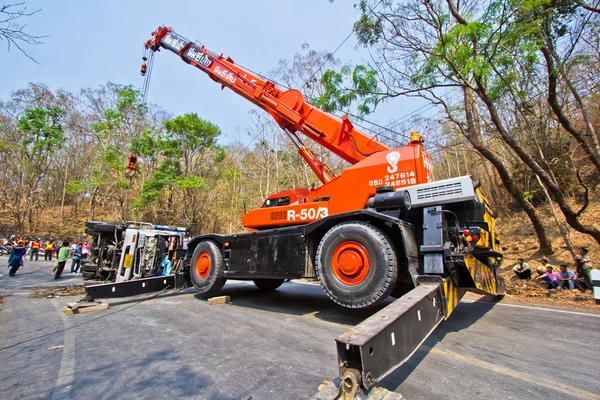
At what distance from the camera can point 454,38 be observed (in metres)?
7.27

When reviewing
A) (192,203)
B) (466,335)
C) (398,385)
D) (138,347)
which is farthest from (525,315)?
(192,203)

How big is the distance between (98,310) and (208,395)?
188 inches

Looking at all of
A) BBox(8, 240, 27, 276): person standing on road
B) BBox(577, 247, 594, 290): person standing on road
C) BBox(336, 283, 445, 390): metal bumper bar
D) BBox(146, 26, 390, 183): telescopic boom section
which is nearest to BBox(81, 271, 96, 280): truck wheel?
BBox(8, 240, 27, 276): person standing on road

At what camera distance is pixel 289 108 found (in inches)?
291

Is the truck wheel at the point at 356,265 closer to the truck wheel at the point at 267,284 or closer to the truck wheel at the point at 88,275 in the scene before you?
the truck wheel at the point at 267,284

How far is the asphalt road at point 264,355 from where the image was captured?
2496 mm

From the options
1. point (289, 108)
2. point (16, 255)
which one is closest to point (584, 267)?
point (289, 108)

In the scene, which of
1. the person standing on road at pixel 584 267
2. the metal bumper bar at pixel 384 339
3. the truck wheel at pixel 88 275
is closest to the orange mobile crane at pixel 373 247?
the metal bumper bar at pixel 384 339

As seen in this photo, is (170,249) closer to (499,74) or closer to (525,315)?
(525,315)

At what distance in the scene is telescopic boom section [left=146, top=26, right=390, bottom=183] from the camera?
646cm

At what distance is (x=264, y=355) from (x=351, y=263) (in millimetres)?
1647

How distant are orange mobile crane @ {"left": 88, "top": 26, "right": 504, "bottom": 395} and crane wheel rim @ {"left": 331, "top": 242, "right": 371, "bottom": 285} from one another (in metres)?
0.01

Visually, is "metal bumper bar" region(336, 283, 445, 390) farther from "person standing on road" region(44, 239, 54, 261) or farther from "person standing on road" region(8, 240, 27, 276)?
"person standing on road" region(44, 239, 54, 261)

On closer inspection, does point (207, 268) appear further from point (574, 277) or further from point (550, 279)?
point (574, 277)
